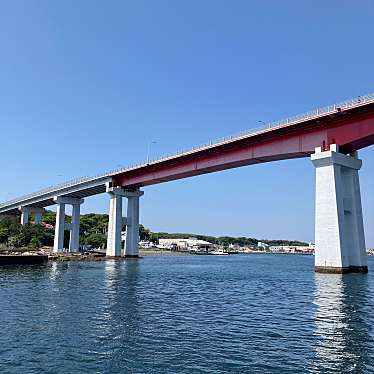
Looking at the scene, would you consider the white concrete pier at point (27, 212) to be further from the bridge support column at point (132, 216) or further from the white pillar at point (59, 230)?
the bridge support column at point (132, 216)

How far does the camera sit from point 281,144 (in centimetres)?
6581

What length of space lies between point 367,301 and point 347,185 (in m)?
30.0

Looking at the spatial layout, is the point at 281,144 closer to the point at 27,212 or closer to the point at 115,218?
the point at 115,218

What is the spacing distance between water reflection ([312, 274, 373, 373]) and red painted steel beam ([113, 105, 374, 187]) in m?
23.0

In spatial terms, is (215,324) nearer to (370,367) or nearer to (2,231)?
(370,367)

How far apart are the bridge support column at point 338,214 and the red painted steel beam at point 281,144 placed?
255 centimetres

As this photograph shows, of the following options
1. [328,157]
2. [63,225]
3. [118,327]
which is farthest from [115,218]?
[118,327]

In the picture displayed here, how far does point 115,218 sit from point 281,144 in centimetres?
5447

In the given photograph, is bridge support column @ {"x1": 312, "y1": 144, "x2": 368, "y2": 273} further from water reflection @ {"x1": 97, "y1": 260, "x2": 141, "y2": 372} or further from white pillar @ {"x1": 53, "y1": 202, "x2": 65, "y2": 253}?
white pillar @ {"x1": 53, "y1": 202, "x2": 65, "y2": 253}

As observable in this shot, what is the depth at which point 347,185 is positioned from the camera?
60.5 metres

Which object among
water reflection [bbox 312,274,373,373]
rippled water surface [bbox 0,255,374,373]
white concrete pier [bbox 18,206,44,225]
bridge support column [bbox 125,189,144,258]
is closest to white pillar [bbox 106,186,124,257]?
bridge support column [bbox 125,189,144,258]

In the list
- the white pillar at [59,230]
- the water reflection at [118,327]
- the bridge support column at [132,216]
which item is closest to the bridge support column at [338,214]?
the water reflection at [118,327]

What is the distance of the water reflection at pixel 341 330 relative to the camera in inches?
655

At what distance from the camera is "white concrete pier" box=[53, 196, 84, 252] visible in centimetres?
12384
